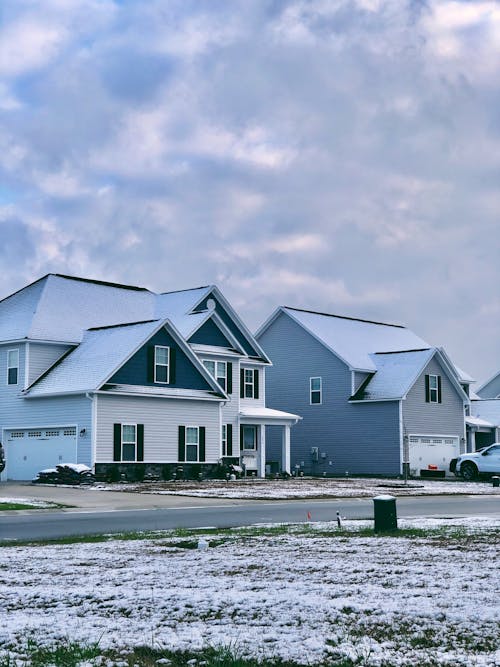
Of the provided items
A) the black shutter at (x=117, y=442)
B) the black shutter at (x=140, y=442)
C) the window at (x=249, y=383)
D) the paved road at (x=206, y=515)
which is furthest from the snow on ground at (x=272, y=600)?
the window at (x=249, y=383)

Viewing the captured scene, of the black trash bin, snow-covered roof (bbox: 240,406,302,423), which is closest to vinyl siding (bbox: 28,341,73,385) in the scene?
snow-covered roof (bbox: 240,406,302,423)

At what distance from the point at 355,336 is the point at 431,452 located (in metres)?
9.24

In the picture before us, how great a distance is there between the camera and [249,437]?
169ft

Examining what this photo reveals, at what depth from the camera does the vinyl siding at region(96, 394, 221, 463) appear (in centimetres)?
4094

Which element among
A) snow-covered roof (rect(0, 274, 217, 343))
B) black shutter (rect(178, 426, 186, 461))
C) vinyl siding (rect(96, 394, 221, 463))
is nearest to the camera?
vinyl siding (rect(96, 394, 221, 463))

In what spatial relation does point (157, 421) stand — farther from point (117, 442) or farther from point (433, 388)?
point (433, 388)

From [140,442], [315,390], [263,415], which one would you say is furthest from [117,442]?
[315,390]

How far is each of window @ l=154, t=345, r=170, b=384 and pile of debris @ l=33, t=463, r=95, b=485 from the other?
6390mm

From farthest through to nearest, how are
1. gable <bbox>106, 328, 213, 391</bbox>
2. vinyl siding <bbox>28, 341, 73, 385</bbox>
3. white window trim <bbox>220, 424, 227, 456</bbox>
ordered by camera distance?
1. white window trim <bbox>220, 424, 227, 456</bbox>
2. vinyl siding <bbox>28, 341, 73, 385</bbox>
3. gable <bbox>106, 328, 213, 391</bbox>

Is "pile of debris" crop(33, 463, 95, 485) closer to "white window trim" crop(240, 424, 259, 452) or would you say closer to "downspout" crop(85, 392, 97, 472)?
"downspout" crop(85, 392, 97, 472)

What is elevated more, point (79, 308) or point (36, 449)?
point (79, 308)

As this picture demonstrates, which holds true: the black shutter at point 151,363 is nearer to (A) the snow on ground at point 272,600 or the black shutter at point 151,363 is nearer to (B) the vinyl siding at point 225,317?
(B) the vinyl siding at point 225,317

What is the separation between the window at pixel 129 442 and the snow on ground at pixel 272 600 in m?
27.9

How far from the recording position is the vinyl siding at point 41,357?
4428 centimetres
